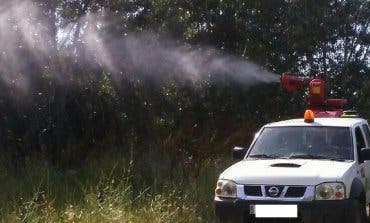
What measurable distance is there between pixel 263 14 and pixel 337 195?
787 centimetres

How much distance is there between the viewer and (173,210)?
7.36m

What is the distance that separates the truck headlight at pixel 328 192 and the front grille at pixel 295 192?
0.14 metres

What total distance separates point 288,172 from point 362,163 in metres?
1.39

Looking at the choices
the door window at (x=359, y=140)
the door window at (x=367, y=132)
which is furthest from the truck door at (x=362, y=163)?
the door window at (x=367, y=132)

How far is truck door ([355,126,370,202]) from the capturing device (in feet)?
23.4

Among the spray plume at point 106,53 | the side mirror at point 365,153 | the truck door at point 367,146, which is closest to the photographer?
the side mirror at point 365,153

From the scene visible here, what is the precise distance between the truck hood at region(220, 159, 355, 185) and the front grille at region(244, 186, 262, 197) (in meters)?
0.06

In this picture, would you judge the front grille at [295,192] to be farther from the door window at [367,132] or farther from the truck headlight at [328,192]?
the door window at [367,132]

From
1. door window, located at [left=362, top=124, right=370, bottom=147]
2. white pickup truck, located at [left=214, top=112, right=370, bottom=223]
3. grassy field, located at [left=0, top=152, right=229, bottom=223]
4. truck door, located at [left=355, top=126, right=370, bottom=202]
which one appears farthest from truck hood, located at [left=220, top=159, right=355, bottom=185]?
door window, located at [left=362, top=124, right=370, bottom=147]

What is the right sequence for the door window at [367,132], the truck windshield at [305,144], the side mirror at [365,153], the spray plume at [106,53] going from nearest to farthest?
1. the side mirror at [365,153]
2. the truck windshield at [305,144]
3. the door window at [367,132]
4. the spray plume at [106,53]

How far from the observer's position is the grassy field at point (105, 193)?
6.79m

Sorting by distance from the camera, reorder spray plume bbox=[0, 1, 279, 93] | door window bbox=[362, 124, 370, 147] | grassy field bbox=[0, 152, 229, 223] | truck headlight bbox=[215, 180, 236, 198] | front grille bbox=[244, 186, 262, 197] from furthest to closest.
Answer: spray plume bbox=[0, 1, 279, 93] < door window bbox=[362, 124, 370, 147] < grassy field bbox=[0, 152, 229, 223] < truck headlight bbox=[215, 180, 236, 198] < front grille bbox=[244, 186, 262, 197]

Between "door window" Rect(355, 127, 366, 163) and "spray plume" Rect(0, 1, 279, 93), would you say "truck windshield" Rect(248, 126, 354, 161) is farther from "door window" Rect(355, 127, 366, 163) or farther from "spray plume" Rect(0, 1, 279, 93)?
"spray plume" Rect(0, 1, 279, 93)

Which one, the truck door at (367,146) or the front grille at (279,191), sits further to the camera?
the truck door at (367,146)
